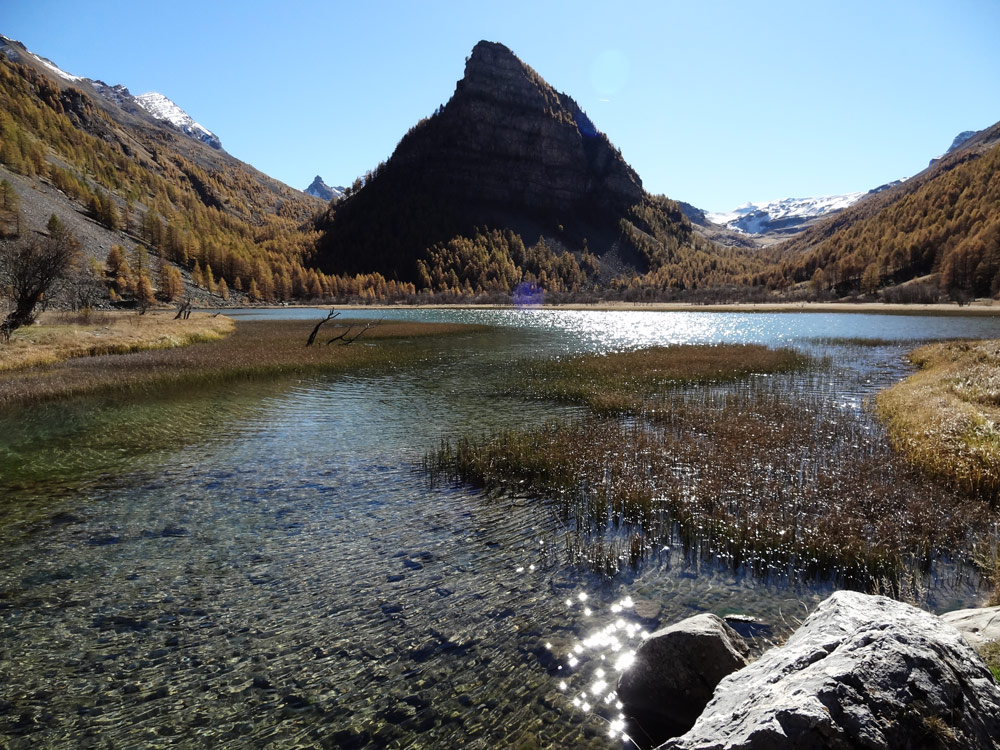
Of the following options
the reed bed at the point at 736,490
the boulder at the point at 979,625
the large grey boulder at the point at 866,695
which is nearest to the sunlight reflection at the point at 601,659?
the reed bed at the point at 736,490

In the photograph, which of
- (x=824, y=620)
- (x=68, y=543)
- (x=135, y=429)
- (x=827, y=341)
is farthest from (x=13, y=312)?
(x=827, y=341)

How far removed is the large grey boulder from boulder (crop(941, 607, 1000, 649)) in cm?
142

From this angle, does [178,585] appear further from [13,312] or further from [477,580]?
[13,312]

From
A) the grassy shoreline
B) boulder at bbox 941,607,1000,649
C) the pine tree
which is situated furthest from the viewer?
the pine tree

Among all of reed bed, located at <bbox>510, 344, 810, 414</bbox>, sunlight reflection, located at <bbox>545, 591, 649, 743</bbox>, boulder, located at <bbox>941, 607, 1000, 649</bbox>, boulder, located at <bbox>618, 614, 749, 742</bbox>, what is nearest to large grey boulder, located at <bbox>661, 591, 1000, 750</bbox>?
boulder, located at <bbox>941, 607, 1000, 649</bbox>

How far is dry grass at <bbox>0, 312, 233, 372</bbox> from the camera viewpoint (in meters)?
40.5

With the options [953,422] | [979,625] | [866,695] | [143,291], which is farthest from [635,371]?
[143,291]

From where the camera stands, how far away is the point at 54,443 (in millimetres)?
20219

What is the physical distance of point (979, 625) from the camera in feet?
19.9

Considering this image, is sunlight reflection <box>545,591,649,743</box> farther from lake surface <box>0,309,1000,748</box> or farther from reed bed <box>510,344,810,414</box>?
reed bed <box>510,344,810,414</box>

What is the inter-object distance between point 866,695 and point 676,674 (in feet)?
10.6

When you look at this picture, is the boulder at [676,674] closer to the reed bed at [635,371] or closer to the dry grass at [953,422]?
the dry grass at [953,422]

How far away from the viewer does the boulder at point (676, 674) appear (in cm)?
660

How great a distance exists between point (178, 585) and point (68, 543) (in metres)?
4.13
